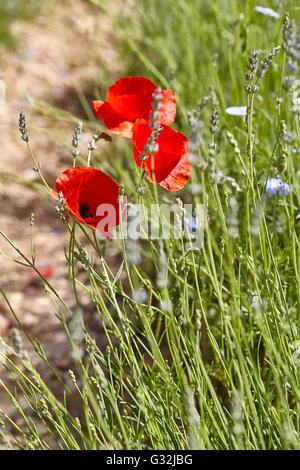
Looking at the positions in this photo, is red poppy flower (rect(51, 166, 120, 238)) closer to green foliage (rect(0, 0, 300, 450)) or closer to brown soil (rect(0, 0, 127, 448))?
green foliage (rect(0, 0, 300, 450))

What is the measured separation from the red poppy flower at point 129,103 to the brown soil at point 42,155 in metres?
0.28

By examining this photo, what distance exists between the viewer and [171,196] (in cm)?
200

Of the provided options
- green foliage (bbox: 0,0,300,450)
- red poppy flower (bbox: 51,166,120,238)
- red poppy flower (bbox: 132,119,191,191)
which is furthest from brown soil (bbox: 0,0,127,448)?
red poppy flower (bbox: 132,119,191,191)

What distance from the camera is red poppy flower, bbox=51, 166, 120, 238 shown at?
3.55ft

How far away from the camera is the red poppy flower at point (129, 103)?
1249mm

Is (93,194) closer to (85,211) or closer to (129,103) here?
(85,211)

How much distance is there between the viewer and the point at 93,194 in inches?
45.9

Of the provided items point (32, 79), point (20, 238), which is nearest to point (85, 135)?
point (32, 79)

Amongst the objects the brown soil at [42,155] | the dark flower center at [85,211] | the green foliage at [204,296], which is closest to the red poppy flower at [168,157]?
the green foliage at [204,296]

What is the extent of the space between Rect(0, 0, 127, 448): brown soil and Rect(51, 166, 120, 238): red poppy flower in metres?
0.18

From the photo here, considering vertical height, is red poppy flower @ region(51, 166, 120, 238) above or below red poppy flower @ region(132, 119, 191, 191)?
below

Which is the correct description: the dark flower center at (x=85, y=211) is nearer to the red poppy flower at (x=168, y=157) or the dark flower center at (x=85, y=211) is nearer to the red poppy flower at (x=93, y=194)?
the red poppy flower at (x=93, y=194)
